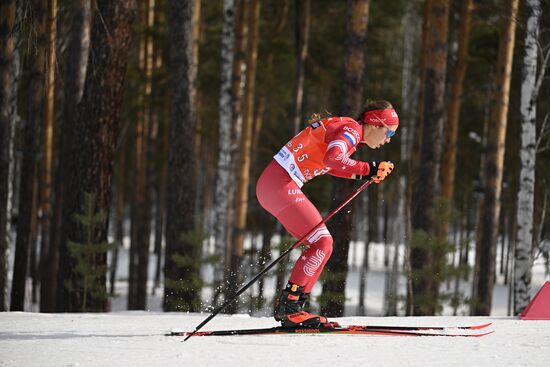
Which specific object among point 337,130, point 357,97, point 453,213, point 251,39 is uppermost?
point 251,39

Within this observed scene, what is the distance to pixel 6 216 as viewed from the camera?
13266mm

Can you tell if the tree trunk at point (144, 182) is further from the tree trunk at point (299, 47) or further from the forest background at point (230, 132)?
the tree trunk at point (299, 47)

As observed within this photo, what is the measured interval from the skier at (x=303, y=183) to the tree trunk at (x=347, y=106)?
182 inches

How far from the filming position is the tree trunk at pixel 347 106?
11008 mm

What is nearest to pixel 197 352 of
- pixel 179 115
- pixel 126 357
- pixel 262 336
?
pixel 126 357

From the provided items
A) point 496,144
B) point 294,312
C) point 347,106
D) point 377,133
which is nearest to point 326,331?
point 294,312

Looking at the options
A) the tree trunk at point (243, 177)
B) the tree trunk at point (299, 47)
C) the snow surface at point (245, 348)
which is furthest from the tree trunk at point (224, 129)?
the snow surface at point (245, 348)

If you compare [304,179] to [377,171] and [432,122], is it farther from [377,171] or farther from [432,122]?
[432,122]

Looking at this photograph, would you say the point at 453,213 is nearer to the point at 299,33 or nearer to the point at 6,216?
the point at 6,216

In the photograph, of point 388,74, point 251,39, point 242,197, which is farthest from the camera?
point 388,74

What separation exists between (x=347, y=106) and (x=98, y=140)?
3680mm

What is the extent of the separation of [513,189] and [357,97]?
14.1 meters

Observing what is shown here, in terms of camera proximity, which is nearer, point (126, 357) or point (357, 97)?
point (126, 357)

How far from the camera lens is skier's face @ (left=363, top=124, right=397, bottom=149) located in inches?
248
